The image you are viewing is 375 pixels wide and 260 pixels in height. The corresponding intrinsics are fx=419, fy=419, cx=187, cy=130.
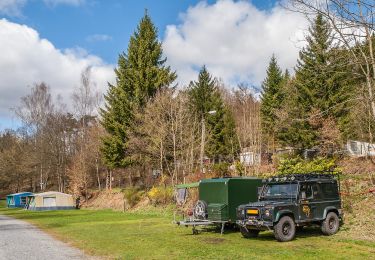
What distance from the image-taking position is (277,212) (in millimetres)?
14383

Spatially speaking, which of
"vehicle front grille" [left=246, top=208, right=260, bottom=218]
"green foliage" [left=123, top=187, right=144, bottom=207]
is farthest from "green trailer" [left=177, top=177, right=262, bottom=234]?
"green foliage" [left=123, top=187, right=144, bottom=207]

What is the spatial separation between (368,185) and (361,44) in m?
9.94

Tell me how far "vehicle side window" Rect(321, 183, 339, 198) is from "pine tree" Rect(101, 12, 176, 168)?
2535cm

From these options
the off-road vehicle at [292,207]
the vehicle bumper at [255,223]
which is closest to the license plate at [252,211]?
the off-road vehicle at [292,207]

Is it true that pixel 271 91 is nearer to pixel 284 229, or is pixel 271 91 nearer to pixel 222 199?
pixel 222 199

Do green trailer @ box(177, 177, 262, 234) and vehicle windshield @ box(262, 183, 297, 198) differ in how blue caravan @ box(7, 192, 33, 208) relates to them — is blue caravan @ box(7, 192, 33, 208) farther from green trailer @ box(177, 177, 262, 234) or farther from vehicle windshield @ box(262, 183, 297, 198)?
vehicle windshield @ box(262, 183, 297, 198)

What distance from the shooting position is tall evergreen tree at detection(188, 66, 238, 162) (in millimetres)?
44031

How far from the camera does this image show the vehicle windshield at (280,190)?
15.4 meters

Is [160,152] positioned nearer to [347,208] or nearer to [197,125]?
[197,125]

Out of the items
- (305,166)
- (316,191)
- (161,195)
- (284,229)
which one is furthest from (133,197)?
(284,229)

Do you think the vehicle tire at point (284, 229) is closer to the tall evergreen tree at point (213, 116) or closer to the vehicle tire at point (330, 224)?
the vehicle tire at point (330, 224)

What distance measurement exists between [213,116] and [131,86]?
9.43m

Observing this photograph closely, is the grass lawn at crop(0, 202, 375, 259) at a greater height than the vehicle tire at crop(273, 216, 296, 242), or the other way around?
the vehicle tire at crop(273, 216, 296, 242)

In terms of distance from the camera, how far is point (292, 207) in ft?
48.6
